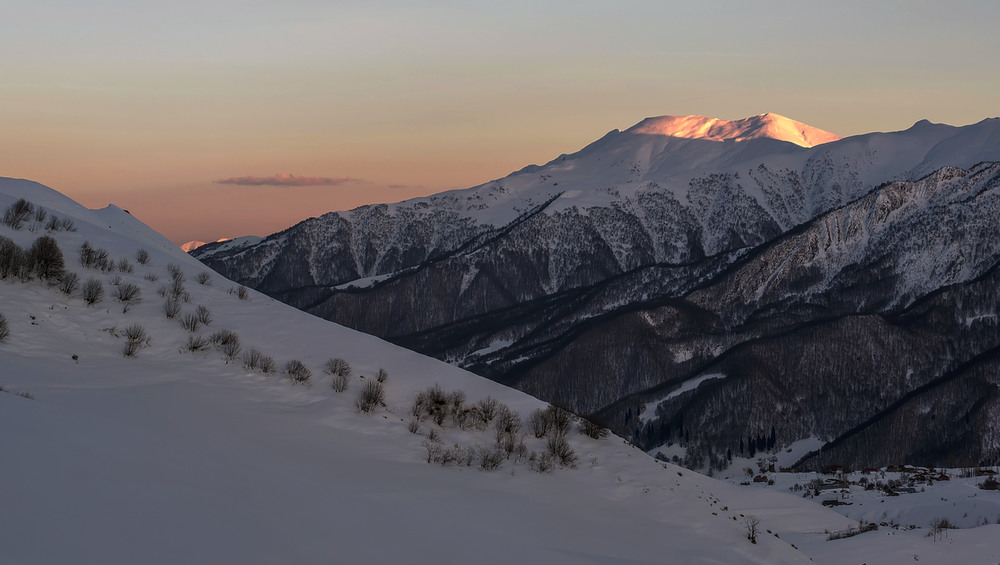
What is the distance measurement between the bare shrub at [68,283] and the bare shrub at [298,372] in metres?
13.4

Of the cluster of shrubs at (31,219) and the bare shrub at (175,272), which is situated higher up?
the cluster of shrubs at (31,219)

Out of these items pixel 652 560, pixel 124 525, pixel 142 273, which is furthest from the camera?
pixel 142 273

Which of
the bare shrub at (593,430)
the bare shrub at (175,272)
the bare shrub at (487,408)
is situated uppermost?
the bare shrub at (175,272)

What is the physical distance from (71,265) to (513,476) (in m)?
31.9

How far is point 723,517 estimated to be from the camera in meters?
45.9

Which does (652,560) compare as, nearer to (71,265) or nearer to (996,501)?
(71,265)

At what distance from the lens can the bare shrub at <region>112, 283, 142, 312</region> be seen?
177ft

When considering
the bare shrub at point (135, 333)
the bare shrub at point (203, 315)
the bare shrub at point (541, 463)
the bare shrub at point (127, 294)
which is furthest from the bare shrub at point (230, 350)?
the bare shrub at point (541, 463)

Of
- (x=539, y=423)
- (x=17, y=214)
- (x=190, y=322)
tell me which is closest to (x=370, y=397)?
(x=539, y=423)

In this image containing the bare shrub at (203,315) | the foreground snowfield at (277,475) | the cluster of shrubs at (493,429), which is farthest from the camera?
the bare shrub at (203,315)

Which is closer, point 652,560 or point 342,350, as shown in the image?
point 652,560

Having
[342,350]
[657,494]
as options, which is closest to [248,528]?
[657,494]

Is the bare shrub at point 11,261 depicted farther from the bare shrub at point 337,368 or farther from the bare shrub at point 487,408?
the bare shrub at point 487,408

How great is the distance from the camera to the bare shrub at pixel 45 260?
53188 millimetres
